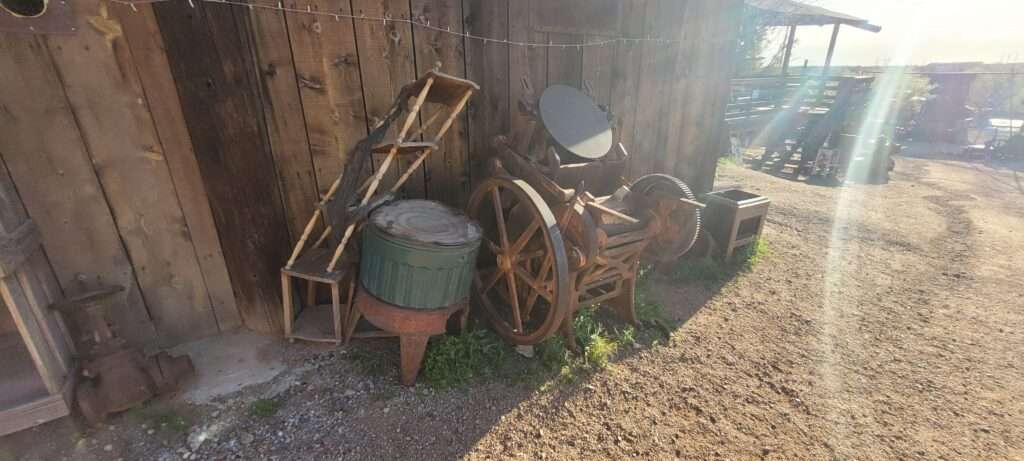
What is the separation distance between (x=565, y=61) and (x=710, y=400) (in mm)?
2737

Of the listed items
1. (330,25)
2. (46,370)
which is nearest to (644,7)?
(330,25)

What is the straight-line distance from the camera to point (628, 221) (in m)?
2.50

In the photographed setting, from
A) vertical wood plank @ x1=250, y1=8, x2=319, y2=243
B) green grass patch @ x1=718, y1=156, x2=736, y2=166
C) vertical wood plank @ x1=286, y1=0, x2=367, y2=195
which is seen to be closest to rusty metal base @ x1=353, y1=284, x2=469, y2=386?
vertical wood plank @ x1=250, y1=8, x2=319, y2=243

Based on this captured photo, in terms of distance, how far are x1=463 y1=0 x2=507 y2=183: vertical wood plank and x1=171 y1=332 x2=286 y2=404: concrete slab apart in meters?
1.85

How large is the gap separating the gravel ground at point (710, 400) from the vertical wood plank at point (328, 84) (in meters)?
1.25

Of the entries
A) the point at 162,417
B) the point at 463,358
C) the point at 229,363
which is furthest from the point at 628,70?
the point at 162,417

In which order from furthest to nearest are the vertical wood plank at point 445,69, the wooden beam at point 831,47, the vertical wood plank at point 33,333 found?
the wooden beam at point 831,47 → the vertical wood plank at point 445,69 → the vertical wood plank at point 33,333

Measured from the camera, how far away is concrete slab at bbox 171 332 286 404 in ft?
7.68

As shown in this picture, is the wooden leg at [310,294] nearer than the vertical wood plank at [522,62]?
Yes

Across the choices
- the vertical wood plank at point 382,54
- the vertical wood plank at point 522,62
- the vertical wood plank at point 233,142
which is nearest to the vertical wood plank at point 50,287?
the vertical wood plank at point 233,142

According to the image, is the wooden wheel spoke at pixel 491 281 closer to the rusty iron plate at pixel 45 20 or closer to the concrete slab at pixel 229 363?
the concrete slab at pixel 229 363

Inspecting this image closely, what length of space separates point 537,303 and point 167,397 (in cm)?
227

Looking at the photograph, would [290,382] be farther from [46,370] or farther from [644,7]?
[644,7]

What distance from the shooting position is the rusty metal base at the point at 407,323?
229 centimetres
